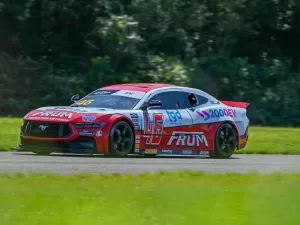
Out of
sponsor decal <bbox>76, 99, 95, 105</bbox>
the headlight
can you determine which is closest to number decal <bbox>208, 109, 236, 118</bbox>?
sponsor decal <bbox>76, 99, 95, 105</bbox>

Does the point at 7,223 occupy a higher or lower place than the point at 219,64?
lower

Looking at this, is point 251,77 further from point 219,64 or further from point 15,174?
point 15,174

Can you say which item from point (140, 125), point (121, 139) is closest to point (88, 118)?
point (121, 139)

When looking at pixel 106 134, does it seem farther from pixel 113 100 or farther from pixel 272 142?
pixel 272 142

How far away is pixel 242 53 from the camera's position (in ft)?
124

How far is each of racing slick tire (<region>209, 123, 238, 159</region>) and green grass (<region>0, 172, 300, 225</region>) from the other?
5.36m

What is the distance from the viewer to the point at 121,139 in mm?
16297

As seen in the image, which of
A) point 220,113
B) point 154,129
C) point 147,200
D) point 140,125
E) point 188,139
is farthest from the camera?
point 220,113

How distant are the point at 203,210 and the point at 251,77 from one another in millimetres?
27067

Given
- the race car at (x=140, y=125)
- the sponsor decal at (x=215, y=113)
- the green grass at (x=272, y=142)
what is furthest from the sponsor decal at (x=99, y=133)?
the green grass at (x=272, y=142)

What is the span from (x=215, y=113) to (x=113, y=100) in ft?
7.04

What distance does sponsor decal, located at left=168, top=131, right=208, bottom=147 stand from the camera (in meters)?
17.3

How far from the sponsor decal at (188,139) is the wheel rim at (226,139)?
41 cm

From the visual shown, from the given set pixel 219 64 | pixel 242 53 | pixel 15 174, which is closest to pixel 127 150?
pixel 15 174
